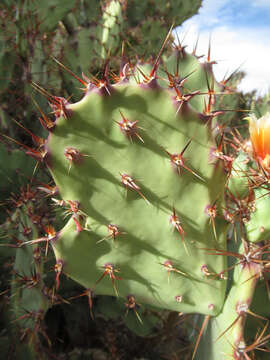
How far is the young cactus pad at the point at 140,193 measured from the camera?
0.78 m

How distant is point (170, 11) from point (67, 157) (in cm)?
294

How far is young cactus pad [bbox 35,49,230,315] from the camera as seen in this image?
0.78 metres

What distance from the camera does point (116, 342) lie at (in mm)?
1692

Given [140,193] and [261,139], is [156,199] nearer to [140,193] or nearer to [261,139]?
[140,193]

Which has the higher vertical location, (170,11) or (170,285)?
(170,11)

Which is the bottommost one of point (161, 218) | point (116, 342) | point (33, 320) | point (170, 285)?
point (116, 342)

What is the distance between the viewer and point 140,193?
828 mm

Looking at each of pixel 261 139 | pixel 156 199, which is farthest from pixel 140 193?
pixel 261 139

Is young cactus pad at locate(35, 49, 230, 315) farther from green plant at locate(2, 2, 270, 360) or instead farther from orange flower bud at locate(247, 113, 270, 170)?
orange flower bud at locate(247, 113, 270, 170)

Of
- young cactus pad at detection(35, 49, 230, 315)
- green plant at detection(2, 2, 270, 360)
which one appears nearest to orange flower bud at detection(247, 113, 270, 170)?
green plant at detection(2, 2, 270, 360)

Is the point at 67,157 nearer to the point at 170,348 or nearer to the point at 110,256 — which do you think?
the point at 110,256

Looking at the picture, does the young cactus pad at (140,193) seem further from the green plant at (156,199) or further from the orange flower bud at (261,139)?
the orange flower bud at (261,139)

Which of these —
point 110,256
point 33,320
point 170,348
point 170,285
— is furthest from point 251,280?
point 170,348

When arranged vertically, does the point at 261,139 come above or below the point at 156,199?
above
